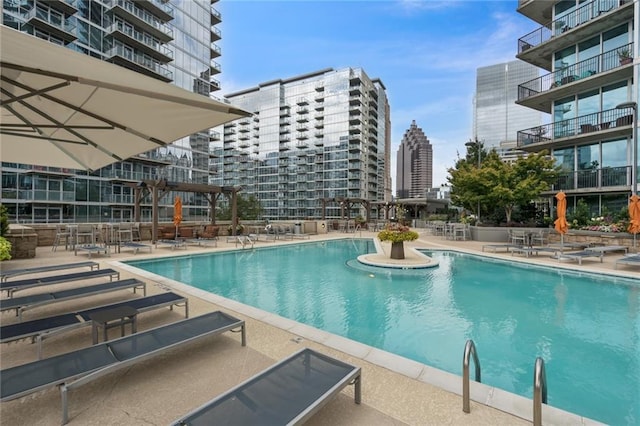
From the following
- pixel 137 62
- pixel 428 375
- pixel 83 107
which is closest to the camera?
pixel 428 375

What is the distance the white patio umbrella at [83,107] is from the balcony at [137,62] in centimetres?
3110

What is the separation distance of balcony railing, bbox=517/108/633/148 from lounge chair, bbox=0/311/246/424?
2012 cm

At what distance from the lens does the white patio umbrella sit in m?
2.47

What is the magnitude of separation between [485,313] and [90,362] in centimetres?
602

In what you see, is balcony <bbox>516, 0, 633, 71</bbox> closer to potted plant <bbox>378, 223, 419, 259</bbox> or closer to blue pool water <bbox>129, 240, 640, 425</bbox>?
blue pool water <bbox>129, 240, 640, 425</bbox>

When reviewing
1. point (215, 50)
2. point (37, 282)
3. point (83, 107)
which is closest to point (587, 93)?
point (83, 107)

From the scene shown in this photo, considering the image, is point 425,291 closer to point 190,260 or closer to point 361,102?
point 190,260

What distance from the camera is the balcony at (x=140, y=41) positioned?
29594 millimetres

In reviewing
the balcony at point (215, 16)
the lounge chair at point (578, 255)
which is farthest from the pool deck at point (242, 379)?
the balcony at point (215, 16)

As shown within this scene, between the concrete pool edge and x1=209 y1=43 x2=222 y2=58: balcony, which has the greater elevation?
x1=209 y1=43 x2=222 y2=58: balcony

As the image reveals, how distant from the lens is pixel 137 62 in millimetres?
31031

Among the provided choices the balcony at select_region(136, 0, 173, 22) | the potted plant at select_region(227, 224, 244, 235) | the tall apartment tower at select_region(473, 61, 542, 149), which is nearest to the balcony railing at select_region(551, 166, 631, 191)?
the potted plant at select_region(227, 224, 244, 235)

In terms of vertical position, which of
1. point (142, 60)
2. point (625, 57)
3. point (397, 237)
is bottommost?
point (397, 237)

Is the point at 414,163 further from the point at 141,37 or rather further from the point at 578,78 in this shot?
the point at 578,78
